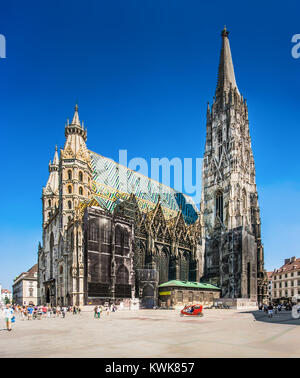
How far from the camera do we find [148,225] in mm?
62875

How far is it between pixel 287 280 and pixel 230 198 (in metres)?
28.5

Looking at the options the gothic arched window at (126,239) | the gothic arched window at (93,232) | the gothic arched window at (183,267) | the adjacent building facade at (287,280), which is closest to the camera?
the gothic arched window at (93,232)

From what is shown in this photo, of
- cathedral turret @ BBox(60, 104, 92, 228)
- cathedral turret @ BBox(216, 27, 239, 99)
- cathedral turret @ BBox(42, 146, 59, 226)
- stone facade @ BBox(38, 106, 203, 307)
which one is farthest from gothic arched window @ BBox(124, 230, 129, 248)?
cathedral turret @ BBox(216, 27, 239, 99)

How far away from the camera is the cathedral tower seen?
6981cm

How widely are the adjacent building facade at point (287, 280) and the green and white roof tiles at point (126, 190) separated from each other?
86.8 feet

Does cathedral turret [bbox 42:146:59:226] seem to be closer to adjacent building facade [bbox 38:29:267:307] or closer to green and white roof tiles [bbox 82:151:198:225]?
adjacent building facade [bbox 38:29:267:307]

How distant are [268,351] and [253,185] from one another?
72188 mm

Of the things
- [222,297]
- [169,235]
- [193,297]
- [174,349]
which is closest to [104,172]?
[169,235]

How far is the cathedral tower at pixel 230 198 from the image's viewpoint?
229ft

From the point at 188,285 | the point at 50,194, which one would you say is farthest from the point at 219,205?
the point at 50,194

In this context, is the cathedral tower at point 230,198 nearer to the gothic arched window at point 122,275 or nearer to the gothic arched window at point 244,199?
the gothic arched window at point 244,199

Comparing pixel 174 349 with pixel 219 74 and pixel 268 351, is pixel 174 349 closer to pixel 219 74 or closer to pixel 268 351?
pixel 268 351

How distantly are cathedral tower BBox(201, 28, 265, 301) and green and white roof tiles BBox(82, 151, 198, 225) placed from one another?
7.04 meters

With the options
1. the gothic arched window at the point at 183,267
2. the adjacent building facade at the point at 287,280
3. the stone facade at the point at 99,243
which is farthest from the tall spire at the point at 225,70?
the adjacent building facade at the point at 287,280
